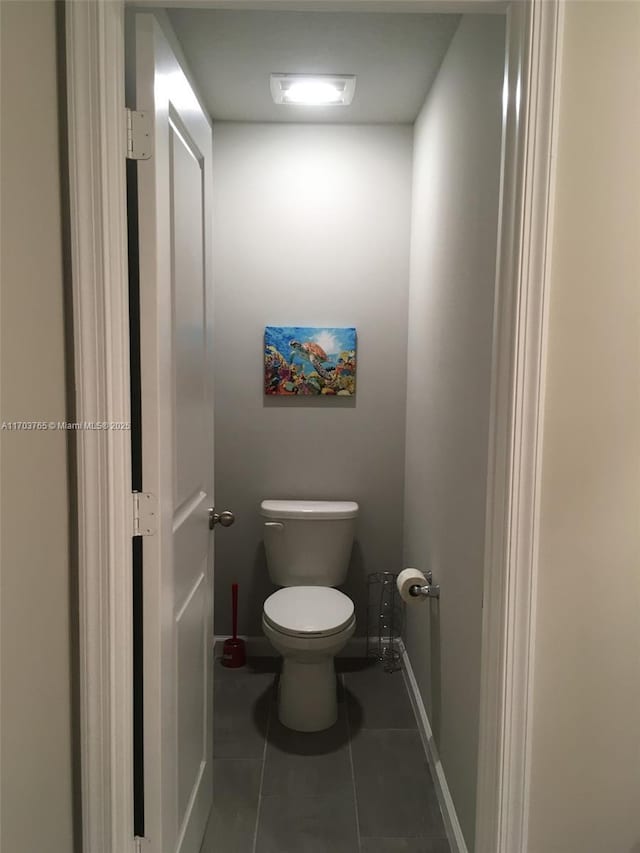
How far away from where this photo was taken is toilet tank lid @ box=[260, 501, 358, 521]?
2611 millimetres

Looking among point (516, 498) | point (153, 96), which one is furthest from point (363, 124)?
point (516, 498)

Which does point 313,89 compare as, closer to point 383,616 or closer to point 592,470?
point 592,470

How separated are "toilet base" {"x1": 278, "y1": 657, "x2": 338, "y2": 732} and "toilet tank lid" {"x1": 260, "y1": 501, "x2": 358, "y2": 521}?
60cm

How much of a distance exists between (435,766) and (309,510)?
1.09 meters

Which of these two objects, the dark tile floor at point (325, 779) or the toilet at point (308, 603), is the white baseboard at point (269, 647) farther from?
the toilet at point (308, 603)

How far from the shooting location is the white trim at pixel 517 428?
1.03 metres

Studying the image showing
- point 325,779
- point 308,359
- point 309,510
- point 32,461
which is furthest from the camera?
point 308,359

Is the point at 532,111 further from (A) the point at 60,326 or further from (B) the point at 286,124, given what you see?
(B) the point at 286,124

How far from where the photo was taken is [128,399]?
1.16 metres

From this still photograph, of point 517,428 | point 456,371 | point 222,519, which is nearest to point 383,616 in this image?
point 222,519

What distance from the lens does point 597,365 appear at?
42.4 inches

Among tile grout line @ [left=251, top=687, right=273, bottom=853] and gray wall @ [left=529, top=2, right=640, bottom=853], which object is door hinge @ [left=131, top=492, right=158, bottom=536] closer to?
gray wall @ [left=529, top=2, right=640, bottom=853]

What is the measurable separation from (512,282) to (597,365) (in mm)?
218

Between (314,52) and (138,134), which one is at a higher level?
(314,52)
